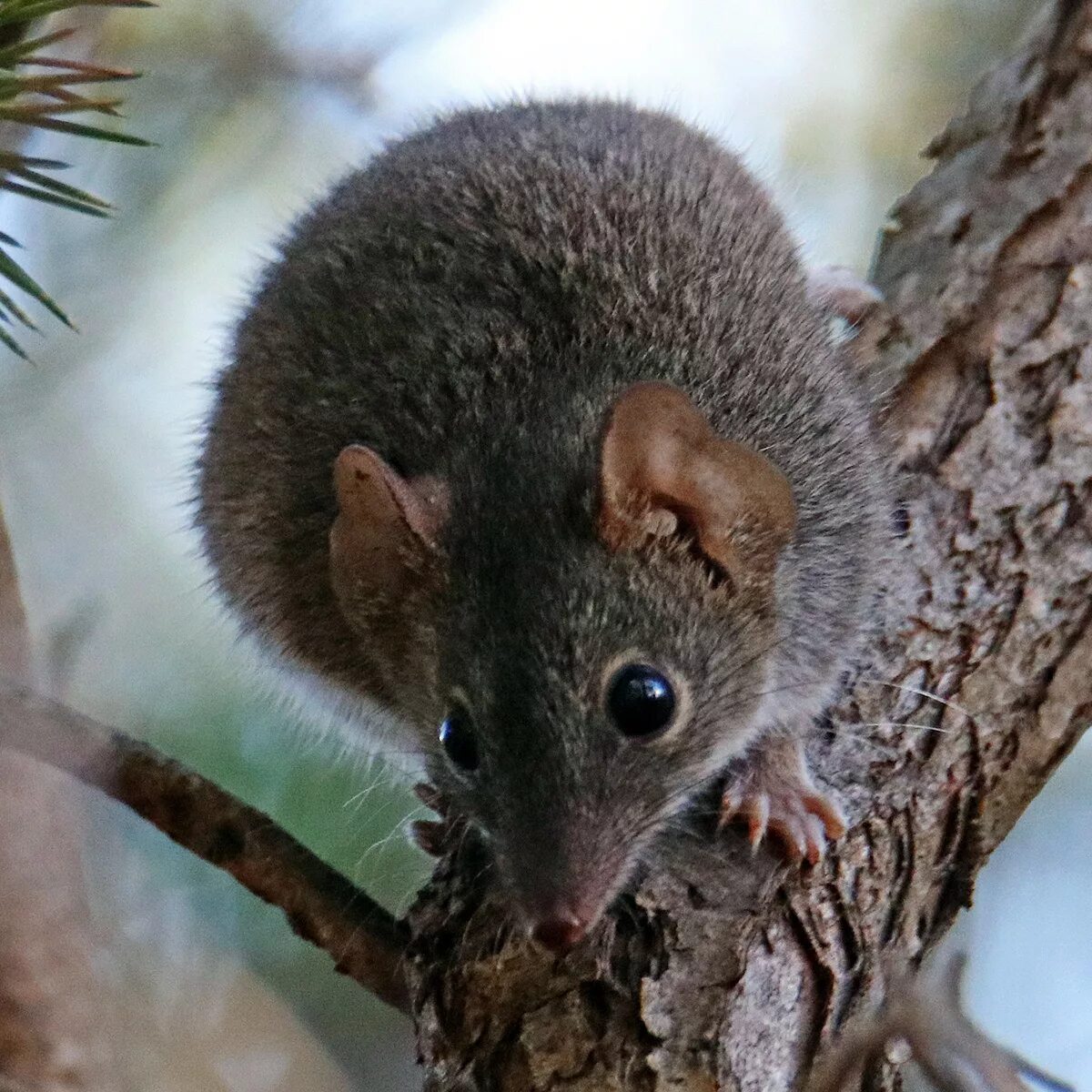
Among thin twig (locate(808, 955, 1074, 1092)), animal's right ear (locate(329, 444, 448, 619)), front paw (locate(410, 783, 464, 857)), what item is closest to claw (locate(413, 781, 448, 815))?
front paw (locate(410, 783, 464, 857))

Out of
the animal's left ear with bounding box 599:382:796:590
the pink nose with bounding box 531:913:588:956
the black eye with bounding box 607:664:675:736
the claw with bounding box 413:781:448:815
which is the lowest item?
the claw with bounding box 413:781:448:815

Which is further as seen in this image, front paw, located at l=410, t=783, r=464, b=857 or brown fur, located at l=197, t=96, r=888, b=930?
front paw, located at l=410, t=783, r=464, b=857

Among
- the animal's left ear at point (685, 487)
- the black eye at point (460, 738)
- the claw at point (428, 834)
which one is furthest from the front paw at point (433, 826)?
the animal's left ear at point (685, 487)

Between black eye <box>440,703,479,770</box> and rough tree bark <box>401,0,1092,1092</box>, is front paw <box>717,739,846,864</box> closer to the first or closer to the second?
rough tree bark <box>401,0,1092,1092</box>

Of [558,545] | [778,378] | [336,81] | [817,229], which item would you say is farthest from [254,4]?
[558,545]

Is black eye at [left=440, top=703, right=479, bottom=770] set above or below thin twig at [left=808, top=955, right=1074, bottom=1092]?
below

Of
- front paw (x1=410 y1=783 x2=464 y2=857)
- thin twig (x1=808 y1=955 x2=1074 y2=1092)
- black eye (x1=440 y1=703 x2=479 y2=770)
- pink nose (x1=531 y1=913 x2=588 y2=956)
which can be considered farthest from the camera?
front paw (x1=410 y1=783 x2=464 y2=857)

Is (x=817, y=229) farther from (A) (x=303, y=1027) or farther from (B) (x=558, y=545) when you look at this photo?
(A) (x=303, y=1027)
